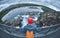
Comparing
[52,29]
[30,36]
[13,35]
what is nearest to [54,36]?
[52,29]

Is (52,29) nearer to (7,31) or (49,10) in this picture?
(49,10)

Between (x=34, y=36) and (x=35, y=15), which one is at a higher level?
(x=35, y=15)

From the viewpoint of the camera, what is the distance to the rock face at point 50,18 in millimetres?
2832

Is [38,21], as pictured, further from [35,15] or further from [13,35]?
[13,35]

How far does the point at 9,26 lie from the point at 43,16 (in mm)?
388

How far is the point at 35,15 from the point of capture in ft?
9.25

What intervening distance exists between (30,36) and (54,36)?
27cm

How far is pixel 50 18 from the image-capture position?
2.84 meters

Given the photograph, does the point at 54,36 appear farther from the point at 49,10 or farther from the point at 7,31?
the point at 7,31

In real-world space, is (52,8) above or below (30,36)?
above

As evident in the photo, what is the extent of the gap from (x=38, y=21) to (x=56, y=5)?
260mm

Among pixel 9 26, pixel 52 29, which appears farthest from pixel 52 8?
pixel 9 26

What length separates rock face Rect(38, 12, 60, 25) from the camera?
9.29 feet

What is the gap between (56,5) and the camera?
2803 millimetres
